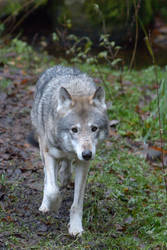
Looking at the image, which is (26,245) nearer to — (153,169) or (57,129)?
(57,129)

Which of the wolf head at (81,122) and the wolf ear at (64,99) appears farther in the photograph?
the wolf ear at (64,99)

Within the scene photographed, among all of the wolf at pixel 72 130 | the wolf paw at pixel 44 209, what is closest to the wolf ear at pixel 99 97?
the wolf at pixel 72 130

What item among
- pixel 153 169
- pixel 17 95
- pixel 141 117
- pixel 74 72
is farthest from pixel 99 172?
pixel 17 95

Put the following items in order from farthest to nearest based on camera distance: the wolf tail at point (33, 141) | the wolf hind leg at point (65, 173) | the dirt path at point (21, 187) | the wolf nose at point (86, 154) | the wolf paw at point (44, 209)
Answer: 1. the wolf tail at point (33, 141)
2. the wolf hind leg at point (65, 173)
3. the wolf paw at point (44, 209)
4. the dirt path at point (21, 187)
5. the wolf nose at point (86, 154)

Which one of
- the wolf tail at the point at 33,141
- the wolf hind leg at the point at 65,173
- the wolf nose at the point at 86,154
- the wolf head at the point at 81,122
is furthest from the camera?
the wolf tail at the point at 33,141

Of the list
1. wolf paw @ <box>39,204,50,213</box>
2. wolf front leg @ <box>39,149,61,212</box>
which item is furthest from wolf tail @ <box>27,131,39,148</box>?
wolf paw @ <box>39,204,50,213</box>

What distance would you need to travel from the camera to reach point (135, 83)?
357 inches

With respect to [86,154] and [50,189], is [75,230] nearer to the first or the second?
[50,189]

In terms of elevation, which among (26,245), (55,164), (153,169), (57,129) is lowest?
(153,169)

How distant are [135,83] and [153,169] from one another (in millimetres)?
3249

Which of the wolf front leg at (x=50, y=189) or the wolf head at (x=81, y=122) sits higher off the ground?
the wolf head at (x=81, y=122)

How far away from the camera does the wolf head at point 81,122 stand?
3.84 meters

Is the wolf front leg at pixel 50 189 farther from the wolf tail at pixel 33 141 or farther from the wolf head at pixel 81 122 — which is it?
the wolf tail at pixel 33 141

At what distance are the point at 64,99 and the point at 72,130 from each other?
370 millimetres
